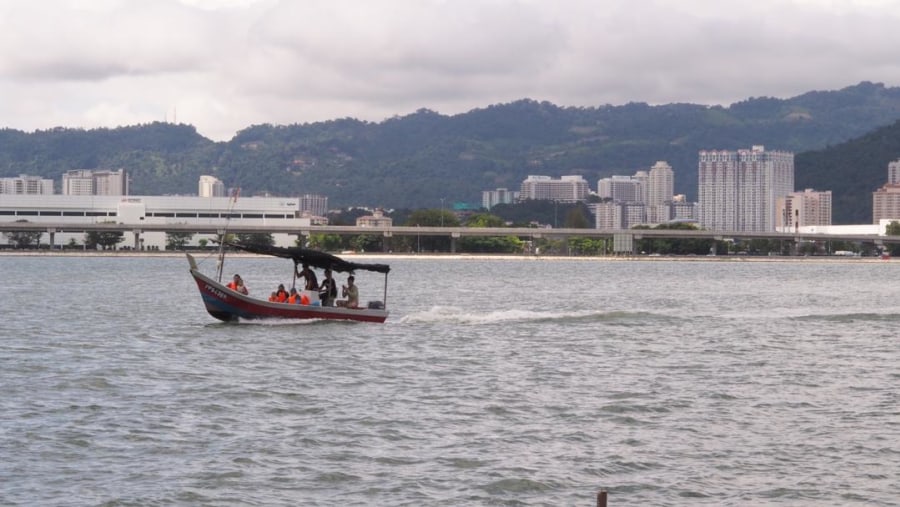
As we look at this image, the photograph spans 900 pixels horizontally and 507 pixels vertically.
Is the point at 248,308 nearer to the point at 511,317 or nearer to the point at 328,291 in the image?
the point at 328,291

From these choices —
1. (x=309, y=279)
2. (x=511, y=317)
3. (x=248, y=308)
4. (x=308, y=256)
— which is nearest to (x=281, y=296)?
(x=309, y=279)

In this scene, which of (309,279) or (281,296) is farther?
(281,296)

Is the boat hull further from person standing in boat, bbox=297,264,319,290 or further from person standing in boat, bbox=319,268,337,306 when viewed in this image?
person standing in boat, bbox=297,264,319,290

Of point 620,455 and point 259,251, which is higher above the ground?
point 259,251

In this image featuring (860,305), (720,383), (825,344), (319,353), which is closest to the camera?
(720,383)

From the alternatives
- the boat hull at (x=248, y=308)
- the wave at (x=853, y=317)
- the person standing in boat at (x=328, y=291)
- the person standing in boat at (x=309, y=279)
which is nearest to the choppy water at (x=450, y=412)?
the boat hull at (x=248, y=308)

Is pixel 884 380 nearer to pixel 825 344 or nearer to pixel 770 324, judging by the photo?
pixel 825 344

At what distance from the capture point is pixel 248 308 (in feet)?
175

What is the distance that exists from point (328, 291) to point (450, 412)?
74.5 feet

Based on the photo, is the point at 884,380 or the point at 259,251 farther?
the point at 259,251

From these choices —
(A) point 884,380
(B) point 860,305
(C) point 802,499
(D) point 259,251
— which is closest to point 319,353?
(D) point 259,251

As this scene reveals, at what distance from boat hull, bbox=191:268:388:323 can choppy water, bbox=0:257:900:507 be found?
0.67 meters

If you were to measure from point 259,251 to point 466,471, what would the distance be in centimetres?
3050

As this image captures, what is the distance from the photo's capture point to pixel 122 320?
205 feet
